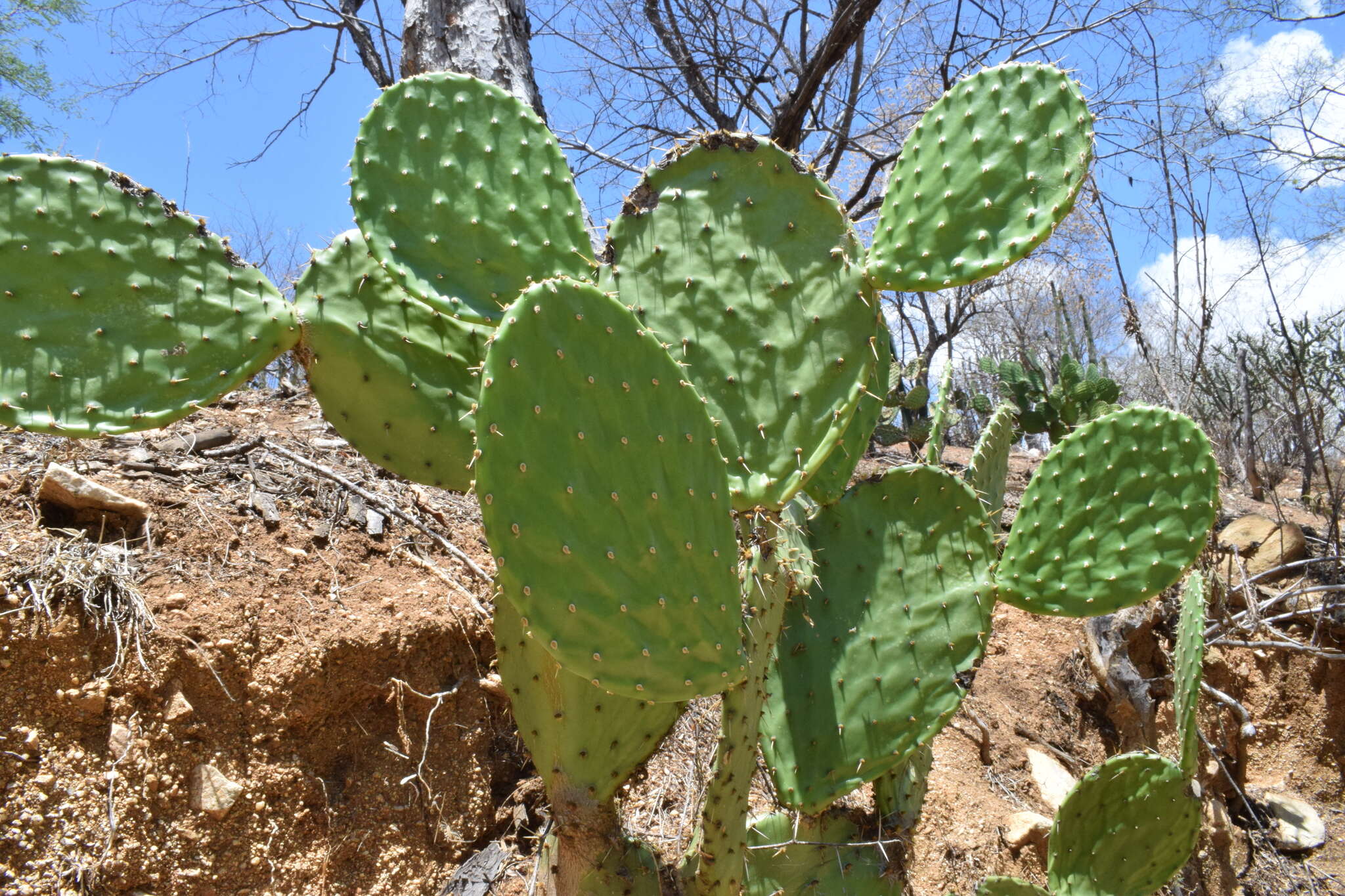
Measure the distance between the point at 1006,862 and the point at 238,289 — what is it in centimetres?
261

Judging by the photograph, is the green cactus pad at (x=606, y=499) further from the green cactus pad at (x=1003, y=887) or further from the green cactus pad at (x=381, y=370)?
the green cactus pad at (x=1003, y=887)

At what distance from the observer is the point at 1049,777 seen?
2.96 meters

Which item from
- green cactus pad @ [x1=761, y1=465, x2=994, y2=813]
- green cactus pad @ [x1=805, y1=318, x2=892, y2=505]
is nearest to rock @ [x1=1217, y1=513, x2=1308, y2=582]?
green cactus pad @ [x1=761, y1=465, x2=994, y2=813]

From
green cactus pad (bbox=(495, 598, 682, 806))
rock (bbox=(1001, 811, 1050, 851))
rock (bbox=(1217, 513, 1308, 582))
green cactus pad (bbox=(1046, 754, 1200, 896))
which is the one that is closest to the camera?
green cactus pad (bbox=(495, 598, 682, 806))

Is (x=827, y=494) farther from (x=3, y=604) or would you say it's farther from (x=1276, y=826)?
(x=1276, y=826)

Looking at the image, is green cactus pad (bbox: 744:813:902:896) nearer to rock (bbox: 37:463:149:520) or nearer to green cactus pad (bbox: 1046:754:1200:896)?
green cactus pad (bbox: 1046:754:1200:896)

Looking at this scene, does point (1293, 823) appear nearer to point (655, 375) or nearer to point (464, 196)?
point (655, 375)

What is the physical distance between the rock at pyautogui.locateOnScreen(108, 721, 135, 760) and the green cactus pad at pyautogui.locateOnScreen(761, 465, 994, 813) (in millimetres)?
1293

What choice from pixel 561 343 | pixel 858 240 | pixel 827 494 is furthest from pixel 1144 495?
pixel 561 343

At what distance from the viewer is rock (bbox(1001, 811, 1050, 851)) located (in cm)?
256

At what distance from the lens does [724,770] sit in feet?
4.27

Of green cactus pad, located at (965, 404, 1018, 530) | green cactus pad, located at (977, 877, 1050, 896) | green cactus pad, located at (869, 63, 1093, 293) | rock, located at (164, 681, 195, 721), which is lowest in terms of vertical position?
green cactus pad, located at (977, 877, 1050, 896)

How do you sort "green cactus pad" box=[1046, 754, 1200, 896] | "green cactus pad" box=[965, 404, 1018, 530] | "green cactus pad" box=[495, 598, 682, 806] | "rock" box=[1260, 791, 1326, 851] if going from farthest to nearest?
1. "rock" box=[1260, 791, 1326, 851]
2. "green cactus pad" box=[965, 404, 1018, 530]
3. "green cactus pad" box=[1046, 754, 1200, 896]
4. "green cactus pad" box=[495, 598, 682, 806]

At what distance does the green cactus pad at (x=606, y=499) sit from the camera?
36.7 inches
